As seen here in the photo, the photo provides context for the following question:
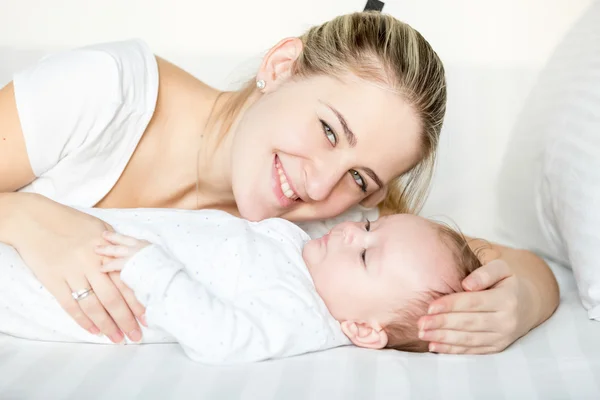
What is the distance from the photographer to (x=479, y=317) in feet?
4.58

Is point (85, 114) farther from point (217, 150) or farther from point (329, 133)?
point (329, 133)

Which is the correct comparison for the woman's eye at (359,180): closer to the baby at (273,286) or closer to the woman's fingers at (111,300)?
the baby at (273,286)

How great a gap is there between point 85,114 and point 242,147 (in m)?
0.32

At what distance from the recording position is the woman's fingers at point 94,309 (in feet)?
4.58

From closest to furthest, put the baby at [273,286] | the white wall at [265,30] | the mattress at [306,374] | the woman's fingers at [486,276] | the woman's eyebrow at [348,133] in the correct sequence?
the mattress at [306,374] → the baby at [273,286] → the woman's fingers at [486,276] → the woman's eyebrow at [348,133] → the white wall at [265,30]

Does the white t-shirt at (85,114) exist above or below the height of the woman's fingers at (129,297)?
above

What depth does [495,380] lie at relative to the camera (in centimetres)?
129

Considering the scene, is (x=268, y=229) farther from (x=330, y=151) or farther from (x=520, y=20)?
(x=520, y=20)

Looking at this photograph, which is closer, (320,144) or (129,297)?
(129,297)

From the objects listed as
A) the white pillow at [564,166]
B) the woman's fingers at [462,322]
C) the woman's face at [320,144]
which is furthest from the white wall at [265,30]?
the woman's fingers at [462,322]

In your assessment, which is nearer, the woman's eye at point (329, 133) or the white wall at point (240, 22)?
the woman's eye at point (329, 133)

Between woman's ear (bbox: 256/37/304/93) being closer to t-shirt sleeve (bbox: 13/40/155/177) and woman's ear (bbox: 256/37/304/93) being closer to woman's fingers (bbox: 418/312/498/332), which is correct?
t-shirt sleeve (bbox: 13/40/155/177)

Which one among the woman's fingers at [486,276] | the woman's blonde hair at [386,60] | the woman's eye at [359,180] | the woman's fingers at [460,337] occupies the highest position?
the woman's blonde hair at [386,60]

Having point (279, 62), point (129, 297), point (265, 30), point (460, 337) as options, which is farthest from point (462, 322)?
point (265, 30)
